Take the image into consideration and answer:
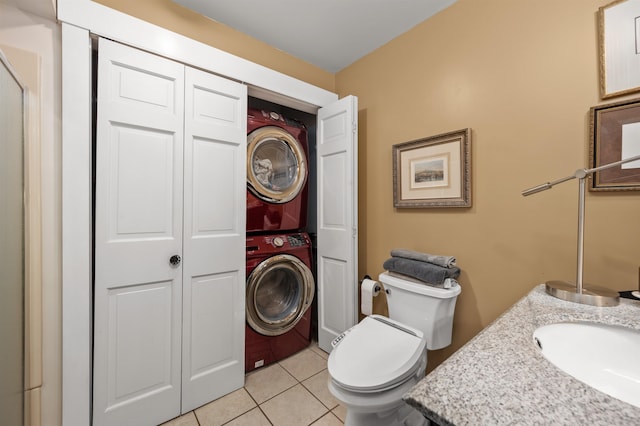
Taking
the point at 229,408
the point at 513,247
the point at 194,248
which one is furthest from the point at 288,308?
the point at 513,247

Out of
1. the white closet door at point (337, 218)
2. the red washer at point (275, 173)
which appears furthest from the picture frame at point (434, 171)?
the red washer at point (275, 173)

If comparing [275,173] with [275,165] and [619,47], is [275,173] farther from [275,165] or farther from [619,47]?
[619,47]

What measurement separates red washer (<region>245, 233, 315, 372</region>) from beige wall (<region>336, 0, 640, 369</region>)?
77cm

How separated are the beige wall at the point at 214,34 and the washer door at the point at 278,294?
4.90ft

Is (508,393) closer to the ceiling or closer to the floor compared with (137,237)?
closer to the floor

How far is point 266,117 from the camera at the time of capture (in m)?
1.98

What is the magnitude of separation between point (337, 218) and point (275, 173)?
612 mm

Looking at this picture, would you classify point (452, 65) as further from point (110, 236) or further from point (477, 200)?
point (110, 236)

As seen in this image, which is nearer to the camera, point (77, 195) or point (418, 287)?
point (77, 195)

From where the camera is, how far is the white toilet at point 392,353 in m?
1.10

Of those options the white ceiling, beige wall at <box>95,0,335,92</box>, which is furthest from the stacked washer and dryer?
the white ceiling

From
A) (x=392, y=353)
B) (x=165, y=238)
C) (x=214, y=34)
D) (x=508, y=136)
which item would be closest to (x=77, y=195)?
(x=165, y=238)

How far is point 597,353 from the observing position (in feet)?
2.53

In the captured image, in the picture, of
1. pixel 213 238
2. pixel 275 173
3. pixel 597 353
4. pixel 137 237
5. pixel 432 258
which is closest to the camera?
pixel 597 353
